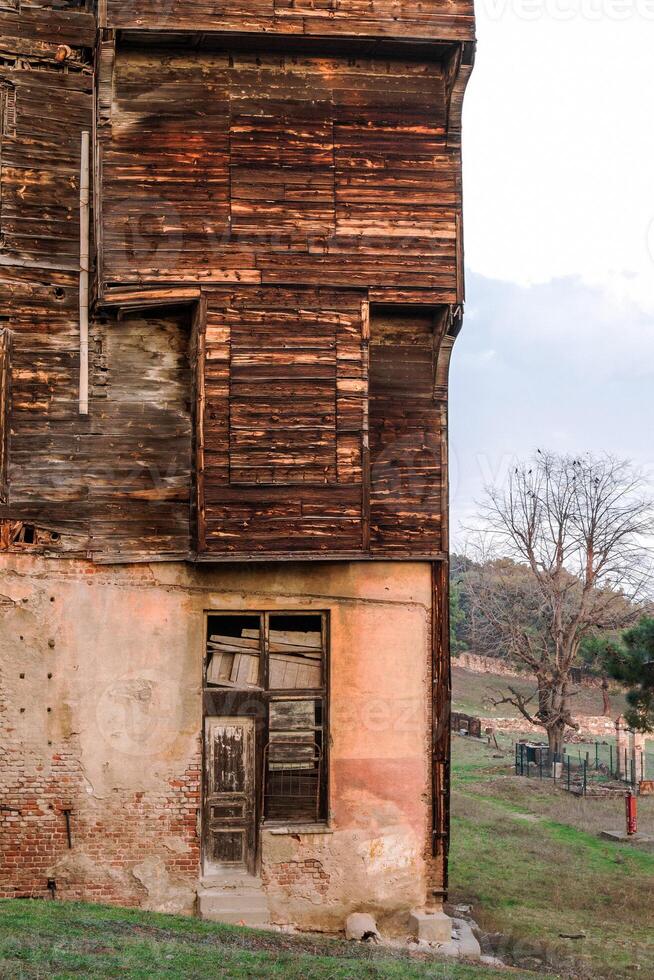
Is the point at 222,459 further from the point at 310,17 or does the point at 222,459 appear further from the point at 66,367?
the point at 310,17

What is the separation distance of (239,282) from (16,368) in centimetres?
313

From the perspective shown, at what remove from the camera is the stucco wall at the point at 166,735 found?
12664 mm

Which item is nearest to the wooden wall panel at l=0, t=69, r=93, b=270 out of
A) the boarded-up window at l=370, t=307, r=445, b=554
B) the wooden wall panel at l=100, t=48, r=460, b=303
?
the wooden wall panel at l=100, t=48, r=460, b=303

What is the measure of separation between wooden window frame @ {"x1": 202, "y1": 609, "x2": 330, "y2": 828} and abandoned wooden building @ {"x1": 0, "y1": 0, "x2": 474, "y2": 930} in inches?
1.5

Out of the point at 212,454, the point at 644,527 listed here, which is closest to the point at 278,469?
the point at 212,454

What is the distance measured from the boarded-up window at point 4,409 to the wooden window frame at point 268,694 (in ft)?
10.3

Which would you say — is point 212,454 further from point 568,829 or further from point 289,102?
point 568,829

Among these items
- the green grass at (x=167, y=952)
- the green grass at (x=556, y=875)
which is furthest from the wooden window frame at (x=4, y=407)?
the green grass at (x=556, y=875)

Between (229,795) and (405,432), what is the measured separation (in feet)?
17.7

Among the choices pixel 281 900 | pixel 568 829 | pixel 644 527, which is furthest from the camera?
pixel 644 527

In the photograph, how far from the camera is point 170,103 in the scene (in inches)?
523

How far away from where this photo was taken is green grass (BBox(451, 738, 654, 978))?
13.8 meters

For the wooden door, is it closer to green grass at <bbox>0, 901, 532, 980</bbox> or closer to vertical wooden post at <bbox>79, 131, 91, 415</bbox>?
green grass at <bbox>0, 901, 532, 980</bbox>

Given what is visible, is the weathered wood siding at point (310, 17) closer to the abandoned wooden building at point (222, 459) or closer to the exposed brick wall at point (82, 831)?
the abandoned wooden building at point (222, 459)
